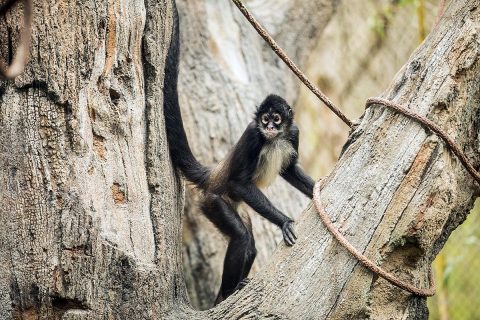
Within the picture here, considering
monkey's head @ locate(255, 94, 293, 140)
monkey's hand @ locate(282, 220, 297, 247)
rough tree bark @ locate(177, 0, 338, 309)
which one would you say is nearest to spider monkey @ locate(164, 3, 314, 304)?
monkey's head @ locate(255, 94, 293, 140)

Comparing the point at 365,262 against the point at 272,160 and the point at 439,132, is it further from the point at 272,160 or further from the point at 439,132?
the point at 272,160

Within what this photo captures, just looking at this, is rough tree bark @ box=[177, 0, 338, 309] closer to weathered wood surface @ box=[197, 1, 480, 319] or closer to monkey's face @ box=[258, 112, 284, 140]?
monkey's face @ box=[258, 112, 284, 140]

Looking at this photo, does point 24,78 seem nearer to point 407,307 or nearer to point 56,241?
point 56,241

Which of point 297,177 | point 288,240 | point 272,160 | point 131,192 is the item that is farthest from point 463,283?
point 131,192

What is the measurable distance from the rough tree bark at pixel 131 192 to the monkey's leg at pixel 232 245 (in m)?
1.06

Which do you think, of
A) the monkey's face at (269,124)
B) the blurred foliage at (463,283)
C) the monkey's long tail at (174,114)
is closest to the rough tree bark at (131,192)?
the monkey's long tail at (174,114)

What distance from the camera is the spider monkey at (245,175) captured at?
191 inches

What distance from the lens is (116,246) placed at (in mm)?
3541

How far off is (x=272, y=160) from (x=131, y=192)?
1.77 meters

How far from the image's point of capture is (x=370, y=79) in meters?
9.74

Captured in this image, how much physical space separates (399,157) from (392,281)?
2.01ft

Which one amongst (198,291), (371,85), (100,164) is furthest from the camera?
(371,85)

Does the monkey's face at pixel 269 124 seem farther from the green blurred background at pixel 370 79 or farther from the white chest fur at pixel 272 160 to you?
the green blurred background at pixel 370 79

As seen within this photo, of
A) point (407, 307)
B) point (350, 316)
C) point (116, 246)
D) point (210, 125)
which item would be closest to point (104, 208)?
point (116, 246)
